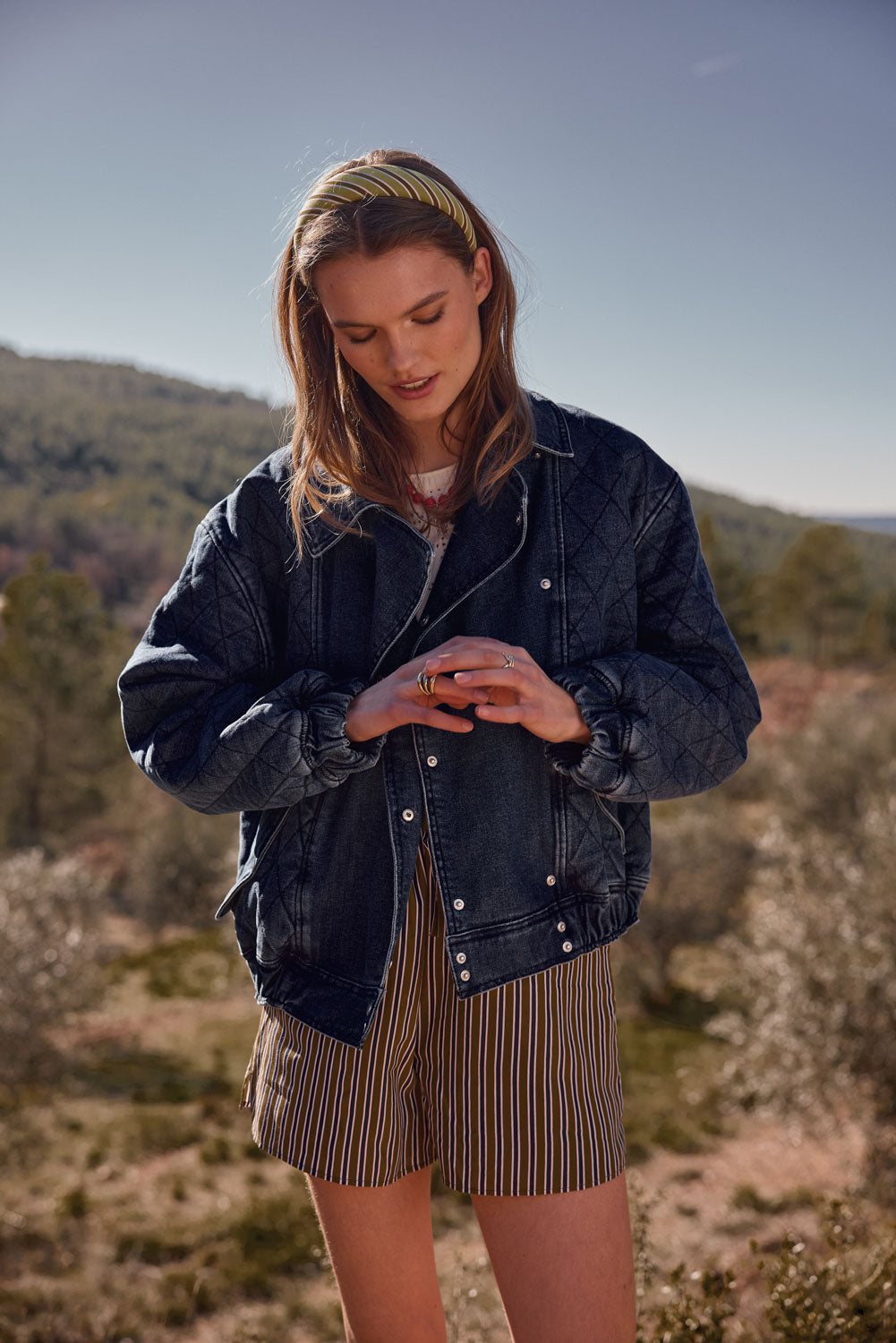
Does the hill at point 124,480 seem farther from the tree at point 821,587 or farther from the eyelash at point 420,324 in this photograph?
the eyelash at point 420,324

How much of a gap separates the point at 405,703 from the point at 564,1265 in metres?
0.97

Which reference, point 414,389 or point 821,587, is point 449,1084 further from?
point 821,587

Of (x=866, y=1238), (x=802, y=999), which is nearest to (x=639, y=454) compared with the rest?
(x=866, y=1238)

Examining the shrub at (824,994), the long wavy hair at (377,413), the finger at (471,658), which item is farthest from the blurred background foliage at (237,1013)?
the finger at (471,658)

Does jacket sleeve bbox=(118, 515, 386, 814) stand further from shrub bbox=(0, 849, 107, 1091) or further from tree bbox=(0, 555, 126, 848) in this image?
tree bbox=(0, 555, 126, 848)

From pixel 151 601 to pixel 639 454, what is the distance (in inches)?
1892

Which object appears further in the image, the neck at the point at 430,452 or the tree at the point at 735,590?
the tree at the point at 735,590

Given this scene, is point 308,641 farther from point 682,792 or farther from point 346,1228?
point 346,1228

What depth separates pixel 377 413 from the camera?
190 centimetres

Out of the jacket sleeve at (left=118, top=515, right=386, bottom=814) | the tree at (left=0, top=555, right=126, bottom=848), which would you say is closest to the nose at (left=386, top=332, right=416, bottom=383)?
the jacket sleeve at (left=118, top=515, right=386, bottom=814)

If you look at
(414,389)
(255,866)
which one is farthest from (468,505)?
(255,866)

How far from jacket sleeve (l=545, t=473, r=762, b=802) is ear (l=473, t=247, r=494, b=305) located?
1.64 feet

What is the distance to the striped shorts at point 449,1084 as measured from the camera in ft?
5.54

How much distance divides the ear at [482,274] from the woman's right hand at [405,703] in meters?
0.71
